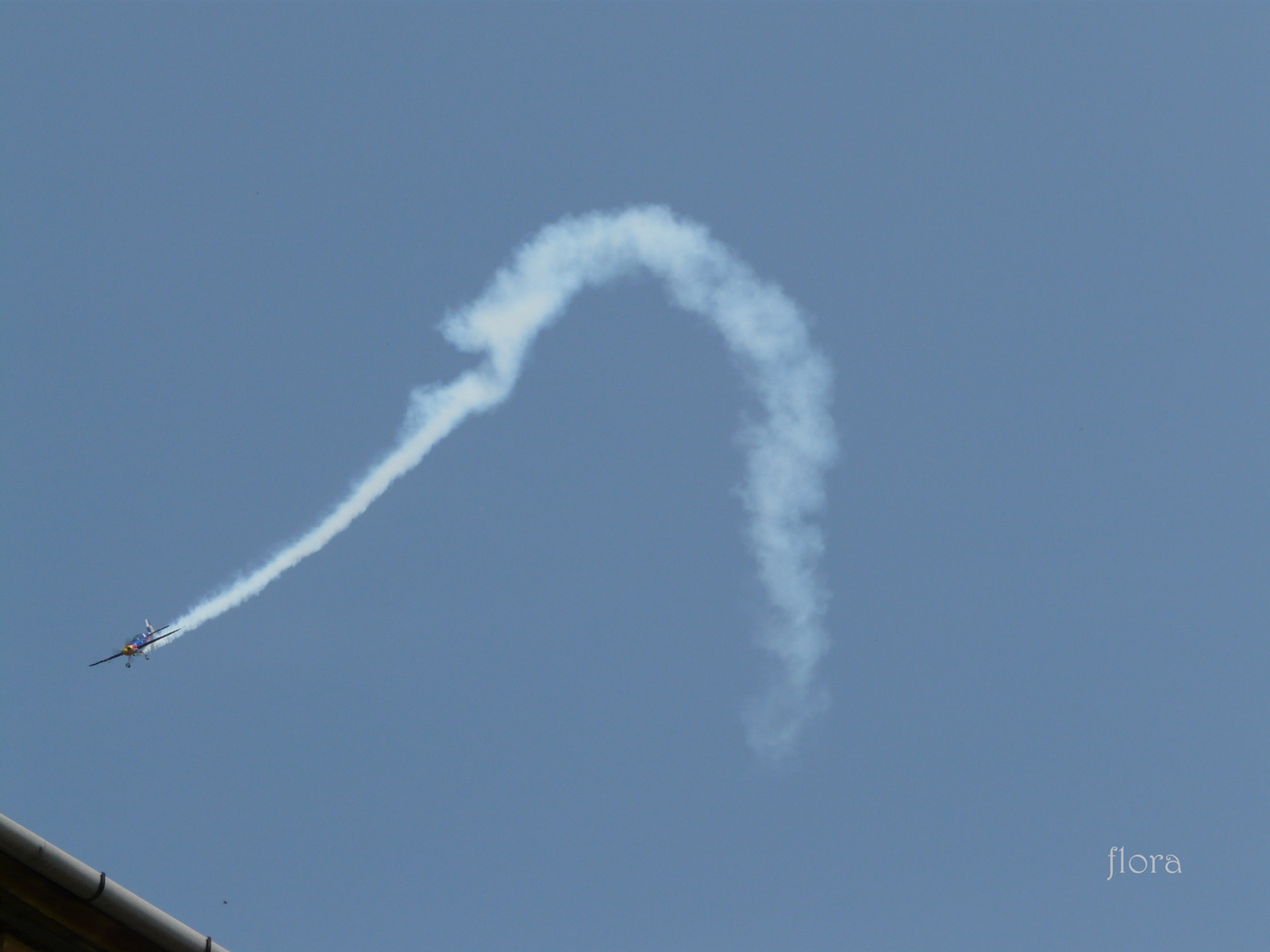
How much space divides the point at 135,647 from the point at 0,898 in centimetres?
5416

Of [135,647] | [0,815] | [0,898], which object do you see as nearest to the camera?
[0,815]

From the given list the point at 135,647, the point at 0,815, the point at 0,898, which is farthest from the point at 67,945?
the point at 135,647

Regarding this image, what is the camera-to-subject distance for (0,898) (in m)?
19.4

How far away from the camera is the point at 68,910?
1970 cm

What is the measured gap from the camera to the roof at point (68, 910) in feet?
61.4

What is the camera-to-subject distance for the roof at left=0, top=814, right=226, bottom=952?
18.7m

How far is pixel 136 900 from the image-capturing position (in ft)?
65.0

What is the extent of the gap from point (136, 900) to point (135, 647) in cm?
5448

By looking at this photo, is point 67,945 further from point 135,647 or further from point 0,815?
point 135,647

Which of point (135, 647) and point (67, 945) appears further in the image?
point (135, 647)

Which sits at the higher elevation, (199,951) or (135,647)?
(135,647)

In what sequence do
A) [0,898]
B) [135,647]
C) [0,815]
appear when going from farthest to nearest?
[135,647] < [0,898] < [0,815]

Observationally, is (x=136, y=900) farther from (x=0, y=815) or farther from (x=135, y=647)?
(x=135, y=647)

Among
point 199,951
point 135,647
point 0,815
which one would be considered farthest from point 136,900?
point 135,647
